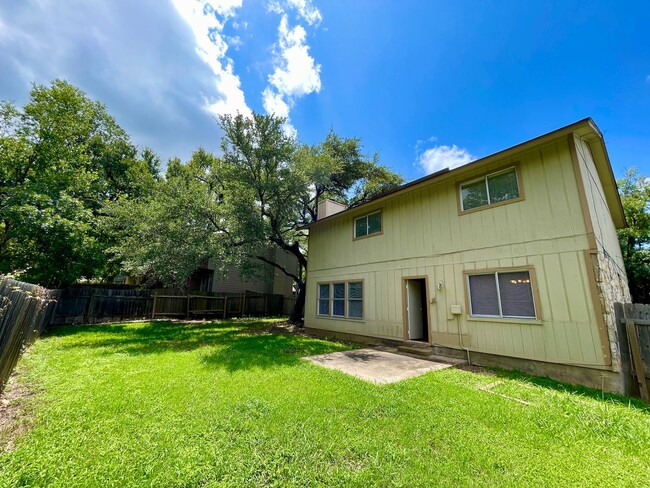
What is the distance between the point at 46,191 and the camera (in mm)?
11008

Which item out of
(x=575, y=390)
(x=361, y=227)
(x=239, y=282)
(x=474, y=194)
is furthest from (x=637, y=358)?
(x=239, y=282)

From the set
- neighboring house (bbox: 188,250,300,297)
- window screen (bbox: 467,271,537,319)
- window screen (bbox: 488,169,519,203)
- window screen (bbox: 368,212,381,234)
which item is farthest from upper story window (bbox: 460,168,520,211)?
neighboring house (bbox: 188,250,300,297)

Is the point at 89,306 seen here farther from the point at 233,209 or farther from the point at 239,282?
the point at 233,209

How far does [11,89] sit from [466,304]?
838 inches

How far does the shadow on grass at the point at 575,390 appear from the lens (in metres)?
4.28

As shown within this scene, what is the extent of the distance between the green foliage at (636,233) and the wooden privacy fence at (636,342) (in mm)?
14884

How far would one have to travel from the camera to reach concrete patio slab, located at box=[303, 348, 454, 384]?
5367 mm

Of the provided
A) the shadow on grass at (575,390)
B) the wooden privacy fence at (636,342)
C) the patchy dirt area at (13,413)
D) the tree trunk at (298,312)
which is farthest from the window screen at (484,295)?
the tree trunk at (298,312)

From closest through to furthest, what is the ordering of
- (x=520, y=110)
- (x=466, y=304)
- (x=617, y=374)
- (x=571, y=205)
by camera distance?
(x=617, y=374)
(x=571, y=205)
(x=466, y=304)
(x=520, y=110)

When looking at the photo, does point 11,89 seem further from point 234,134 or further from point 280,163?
point 280,163

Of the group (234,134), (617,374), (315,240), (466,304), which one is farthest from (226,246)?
(617,374)

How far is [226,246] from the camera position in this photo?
11547 millimetres

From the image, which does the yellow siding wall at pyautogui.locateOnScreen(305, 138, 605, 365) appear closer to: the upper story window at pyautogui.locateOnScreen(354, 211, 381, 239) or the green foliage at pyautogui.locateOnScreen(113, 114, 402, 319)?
the upper story window at pyautogui.locateOnScreen(354, 211, 381, 239)

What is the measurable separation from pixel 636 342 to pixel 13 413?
1002 centimetres
